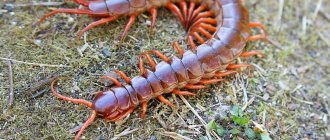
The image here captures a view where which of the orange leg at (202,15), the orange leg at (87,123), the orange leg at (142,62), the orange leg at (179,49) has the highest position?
the orange leg at (202,15)

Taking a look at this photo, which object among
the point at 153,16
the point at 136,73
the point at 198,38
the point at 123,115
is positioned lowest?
the point at 123,115

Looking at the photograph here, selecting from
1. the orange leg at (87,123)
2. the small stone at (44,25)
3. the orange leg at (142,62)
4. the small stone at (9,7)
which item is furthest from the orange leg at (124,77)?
the small stone at (9,7)

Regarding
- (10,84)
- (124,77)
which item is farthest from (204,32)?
(10,84)

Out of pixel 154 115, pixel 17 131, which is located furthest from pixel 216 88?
pixel 17 131

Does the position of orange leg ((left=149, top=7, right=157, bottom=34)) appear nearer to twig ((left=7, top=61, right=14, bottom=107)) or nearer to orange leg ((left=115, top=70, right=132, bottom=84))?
orange leg ((left=115, top=70, right=132, bottom=84))

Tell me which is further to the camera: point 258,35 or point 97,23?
point 258,35

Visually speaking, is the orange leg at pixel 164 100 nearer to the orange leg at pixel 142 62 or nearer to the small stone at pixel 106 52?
the orange leg at pixel 142 62

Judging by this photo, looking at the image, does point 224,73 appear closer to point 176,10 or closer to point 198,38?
point 198,38
